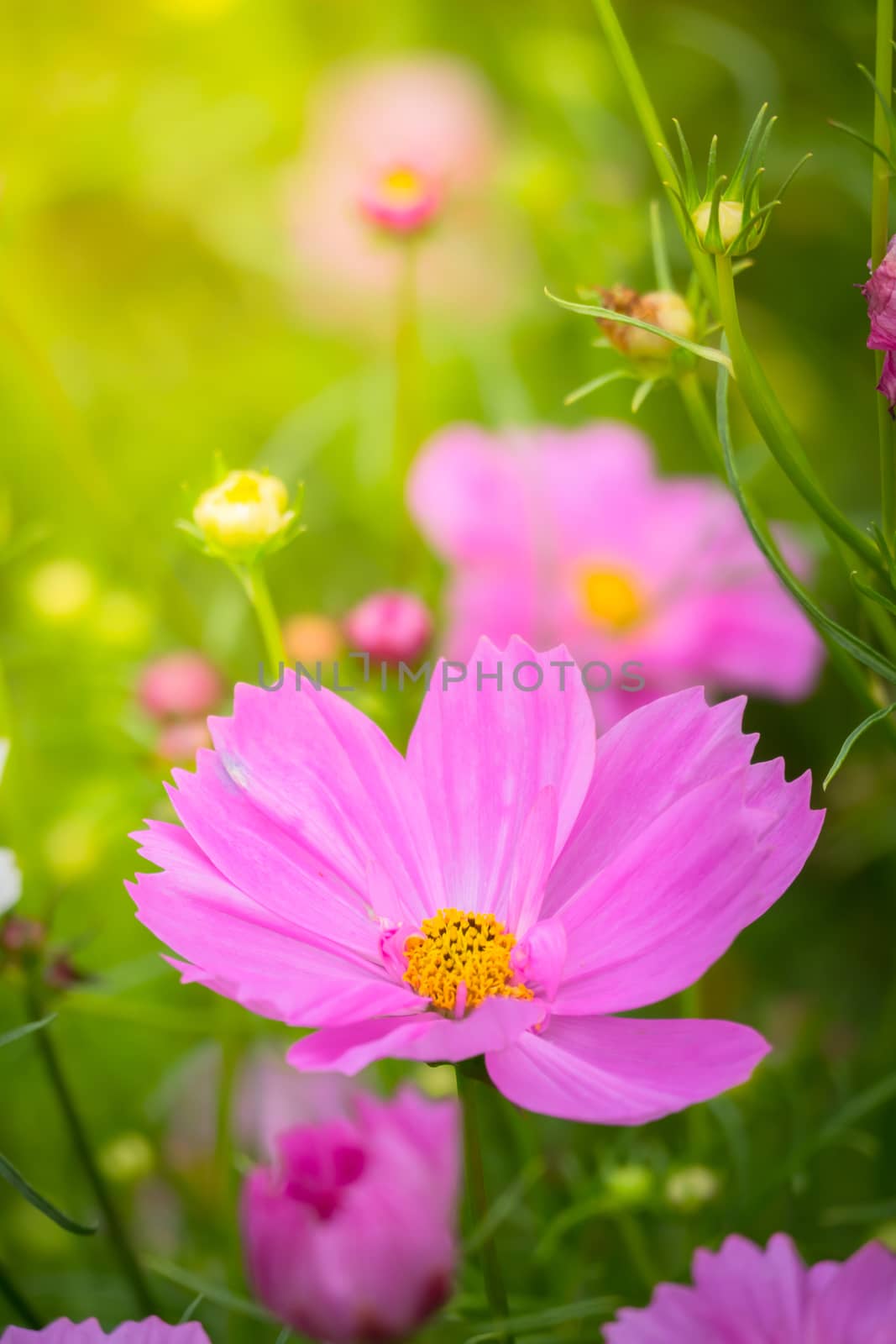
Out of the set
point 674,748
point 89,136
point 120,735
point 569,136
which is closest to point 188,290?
point 89,136

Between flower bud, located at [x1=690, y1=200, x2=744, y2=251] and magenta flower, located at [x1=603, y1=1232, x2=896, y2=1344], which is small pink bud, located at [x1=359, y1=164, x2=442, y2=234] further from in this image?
magenta flower, located at [x1=603, y1=1232, x2=896, y2=1344]

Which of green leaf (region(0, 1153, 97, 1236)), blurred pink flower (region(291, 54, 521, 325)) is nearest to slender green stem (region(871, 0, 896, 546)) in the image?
green leaf (region(0, 1153, 97, 1236))

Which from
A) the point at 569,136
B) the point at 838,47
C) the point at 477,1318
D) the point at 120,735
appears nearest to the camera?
the point at 477,1318

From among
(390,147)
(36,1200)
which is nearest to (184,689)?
(36,1200)

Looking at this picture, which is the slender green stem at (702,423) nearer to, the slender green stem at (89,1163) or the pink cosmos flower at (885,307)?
the pink cosmos flower at (885,307)

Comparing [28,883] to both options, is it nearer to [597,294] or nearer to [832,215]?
[597,294]

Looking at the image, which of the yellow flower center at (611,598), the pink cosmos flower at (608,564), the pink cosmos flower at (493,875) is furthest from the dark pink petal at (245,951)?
the yellow flower center at (611,598)

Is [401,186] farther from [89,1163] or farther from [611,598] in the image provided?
[89,1163]

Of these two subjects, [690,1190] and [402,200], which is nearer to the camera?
[690,1190]
